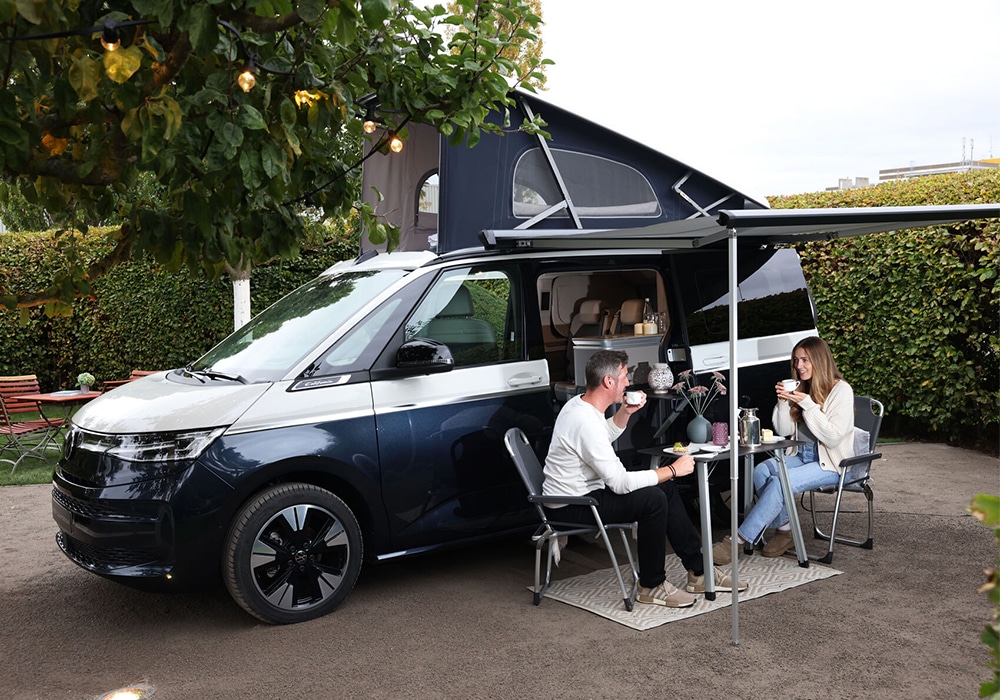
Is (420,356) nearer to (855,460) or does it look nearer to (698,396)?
(698,396)

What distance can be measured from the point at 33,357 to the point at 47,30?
461 inches

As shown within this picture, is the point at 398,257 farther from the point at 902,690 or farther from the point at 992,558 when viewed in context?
the point at 992,558

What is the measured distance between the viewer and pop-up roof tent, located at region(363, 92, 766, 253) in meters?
6.06

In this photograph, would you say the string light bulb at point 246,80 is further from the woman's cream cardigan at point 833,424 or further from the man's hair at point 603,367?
the woman's cream cardigan at point 833,424

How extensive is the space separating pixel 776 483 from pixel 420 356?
93.7 inches

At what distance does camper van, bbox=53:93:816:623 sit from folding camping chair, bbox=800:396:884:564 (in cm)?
68

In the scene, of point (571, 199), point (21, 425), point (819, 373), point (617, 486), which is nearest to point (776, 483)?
point (819, 373)

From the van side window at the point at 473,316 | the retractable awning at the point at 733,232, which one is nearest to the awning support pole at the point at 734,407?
the retractable awning at the point at 733,232

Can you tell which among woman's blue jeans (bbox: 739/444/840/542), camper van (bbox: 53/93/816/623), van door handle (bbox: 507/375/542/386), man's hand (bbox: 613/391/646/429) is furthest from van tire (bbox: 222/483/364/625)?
woman's blue jeans (bbox: 739/444/840/542)

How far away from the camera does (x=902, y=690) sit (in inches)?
165

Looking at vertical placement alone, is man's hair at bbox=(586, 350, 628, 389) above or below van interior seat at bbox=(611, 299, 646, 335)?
below

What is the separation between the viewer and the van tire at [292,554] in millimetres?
4949

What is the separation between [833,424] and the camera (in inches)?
240

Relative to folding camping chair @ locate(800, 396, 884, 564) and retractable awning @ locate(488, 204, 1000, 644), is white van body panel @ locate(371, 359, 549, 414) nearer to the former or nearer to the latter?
retractable awning @ locate(488, 204, 1000, 644)
